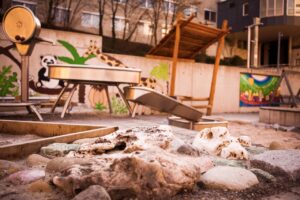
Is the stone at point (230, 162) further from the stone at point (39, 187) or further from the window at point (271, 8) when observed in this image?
the window at point (271, 8)

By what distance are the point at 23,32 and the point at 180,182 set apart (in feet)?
15.4

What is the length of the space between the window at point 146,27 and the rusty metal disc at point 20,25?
87.9 feet

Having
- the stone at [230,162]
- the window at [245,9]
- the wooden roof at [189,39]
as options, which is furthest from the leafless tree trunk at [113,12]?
the stone at [230,162]

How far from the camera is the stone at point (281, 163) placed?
2611 millimetres

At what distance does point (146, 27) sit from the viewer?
32.0m

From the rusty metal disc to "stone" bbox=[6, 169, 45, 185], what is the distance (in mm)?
3898

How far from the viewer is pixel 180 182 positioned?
208 cm

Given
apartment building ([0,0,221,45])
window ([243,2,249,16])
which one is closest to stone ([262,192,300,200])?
apartment building ([0,0,221,45])

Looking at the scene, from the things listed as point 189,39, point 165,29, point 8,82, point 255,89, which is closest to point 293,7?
point 165,29

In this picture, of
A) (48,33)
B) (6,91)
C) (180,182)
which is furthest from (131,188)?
(48,33)

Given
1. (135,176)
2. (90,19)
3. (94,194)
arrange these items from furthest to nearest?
(90,19) → (135,176) → (94,194)

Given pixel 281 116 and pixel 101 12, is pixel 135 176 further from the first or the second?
pixel 101 12

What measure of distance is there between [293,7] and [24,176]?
36.1 m

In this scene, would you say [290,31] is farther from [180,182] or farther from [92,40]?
[180,182]
